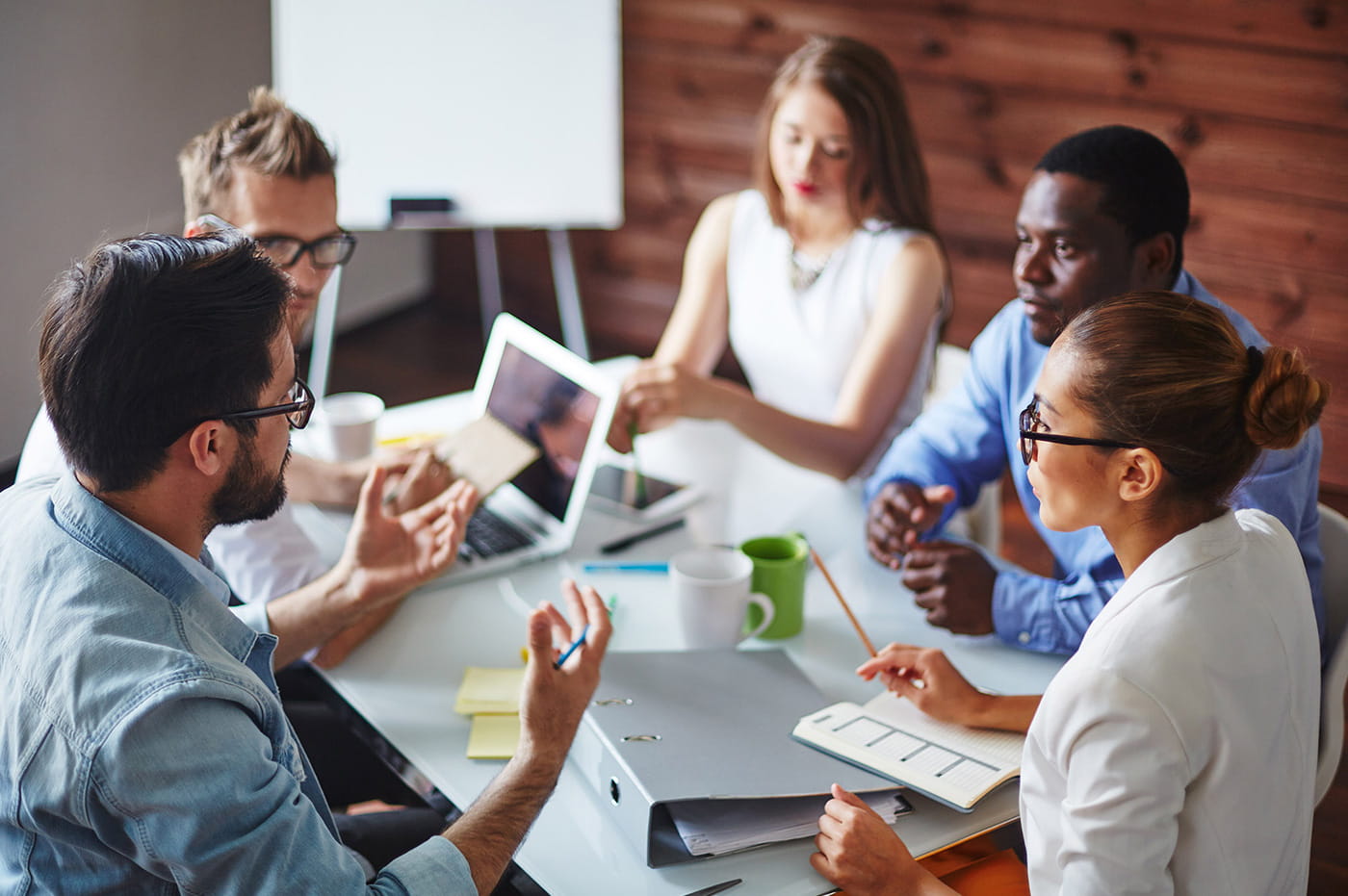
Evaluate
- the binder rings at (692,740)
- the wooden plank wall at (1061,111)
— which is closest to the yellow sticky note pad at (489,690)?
the binder rings at (692,740)

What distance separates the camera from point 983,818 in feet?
3.88

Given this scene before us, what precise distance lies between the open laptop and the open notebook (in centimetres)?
54

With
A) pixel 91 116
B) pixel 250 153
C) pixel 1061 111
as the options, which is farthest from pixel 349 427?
pixel 1061 111

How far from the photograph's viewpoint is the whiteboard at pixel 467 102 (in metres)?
2.98

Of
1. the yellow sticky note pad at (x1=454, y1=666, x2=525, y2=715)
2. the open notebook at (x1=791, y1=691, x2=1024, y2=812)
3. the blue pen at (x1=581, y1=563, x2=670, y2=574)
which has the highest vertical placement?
the blue pen at (x1=581, y1=563, x2=670, y2=574)

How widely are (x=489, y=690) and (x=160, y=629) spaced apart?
488 mm

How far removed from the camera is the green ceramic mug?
147cm

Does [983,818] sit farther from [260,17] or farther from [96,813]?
[260,17]

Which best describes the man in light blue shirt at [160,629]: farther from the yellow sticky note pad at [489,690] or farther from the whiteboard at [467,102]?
the whiteboard at [467,102]

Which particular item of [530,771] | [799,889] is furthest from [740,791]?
[530,771]

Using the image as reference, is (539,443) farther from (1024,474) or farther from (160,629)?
(160,629)

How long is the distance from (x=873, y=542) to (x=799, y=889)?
2.22 feet

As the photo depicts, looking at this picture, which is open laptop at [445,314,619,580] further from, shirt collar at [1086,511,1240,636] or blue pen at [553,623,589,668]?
shirt collar at [1086,511,1240,636]

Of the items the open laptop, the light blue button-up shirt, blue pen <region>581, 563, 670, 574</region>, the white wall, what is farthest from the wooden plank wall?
blue pen <region>581, 563, 670, 574</region>
